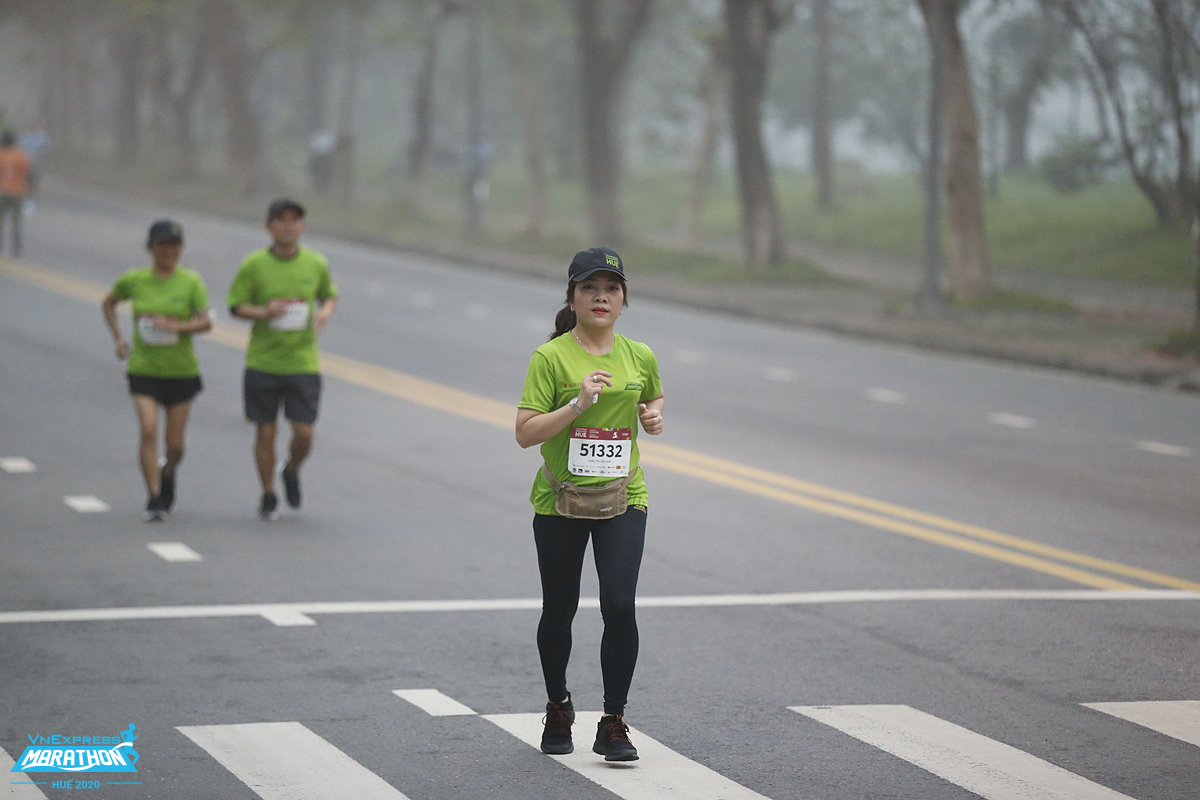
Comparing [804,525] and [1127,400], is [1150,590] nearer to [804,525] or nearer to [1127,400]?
[804,525]

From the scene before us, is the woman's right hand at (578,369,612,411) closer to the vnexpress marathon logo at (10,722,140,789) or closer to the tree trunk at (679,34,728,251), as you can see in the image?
the vnexpress marathon logo at (10,722,140,789)

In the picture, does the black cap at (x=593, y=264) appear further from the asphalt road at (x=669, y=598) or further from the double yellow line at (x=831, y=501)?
the double yellow line at (x=831, y=501)

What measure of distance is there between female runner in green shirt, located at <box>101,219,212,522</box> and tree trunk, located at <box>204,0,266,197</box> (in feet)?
116

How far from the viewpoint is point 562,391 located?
6648 millimetres

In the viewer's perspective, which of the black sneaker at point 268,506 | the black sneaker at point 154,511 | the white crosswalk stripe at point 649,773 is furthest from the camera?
the black sneaker at point 268,506

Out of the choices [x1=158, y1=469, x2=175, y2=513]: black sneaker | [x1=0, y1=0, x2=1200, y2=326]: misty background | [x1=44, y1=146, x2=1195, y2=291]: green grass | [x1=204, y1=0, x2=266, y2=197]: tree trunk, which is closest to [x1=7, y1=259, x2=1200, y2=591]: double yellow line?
[x1=158, y1=469, x2=175, y2=513]: black sneaker

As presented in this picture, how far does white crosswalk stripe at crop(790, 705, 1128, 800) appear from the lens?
639 centimetres

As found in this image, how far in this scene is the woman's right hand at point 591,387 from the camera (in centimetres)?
637

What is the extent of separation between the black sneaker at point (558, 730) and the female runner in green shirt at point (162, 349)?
5.52 metres

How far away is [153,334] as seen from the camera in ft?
38.3

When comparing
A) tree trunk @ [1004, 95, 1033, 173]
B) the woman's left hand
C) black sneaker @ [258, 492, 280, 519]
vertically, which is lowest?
black sneaker @ [258, 492, 280, 519]

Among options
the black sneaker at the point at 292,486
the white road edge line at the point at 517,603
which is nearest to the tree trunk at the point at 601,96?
the black sneaker at the point at 292,486

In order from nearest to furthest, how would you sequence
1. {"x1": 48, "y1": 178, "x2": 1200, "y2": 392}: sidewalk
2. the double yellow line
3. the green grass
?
the double yellow line, {"x1": 48, "y1": 178, "x2": 1200, "y2": 392}: sidewalk, the green grass

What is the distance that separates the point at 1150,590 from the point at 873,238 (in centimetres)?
3230
